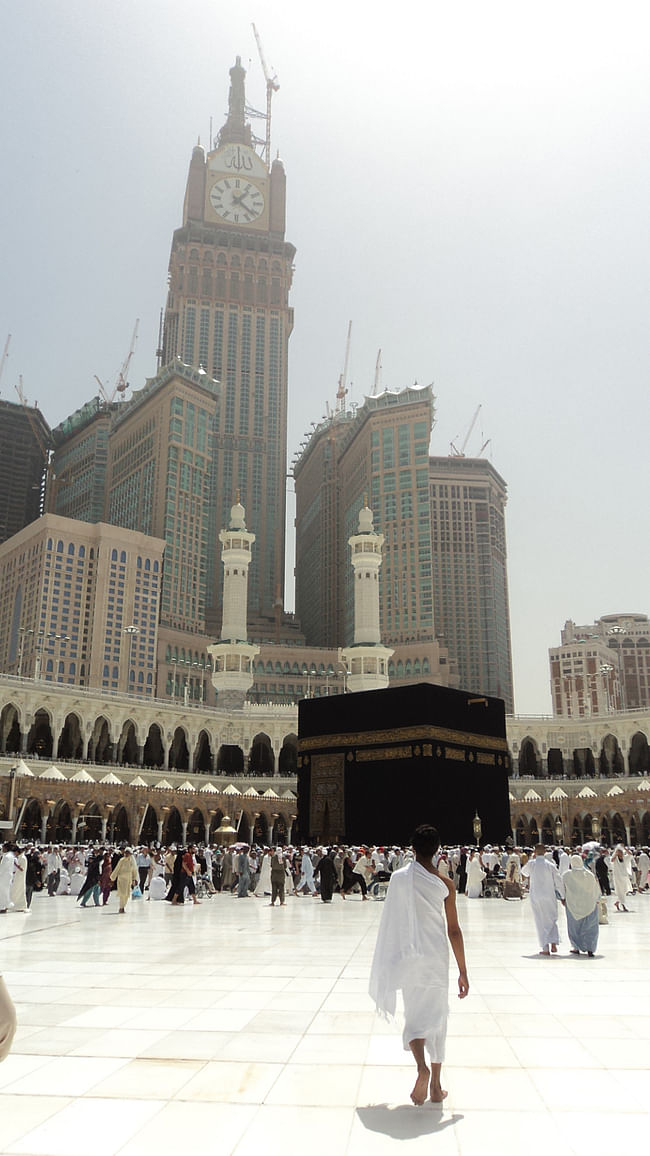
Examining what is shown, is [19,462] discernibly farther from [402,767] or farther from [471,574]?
[402,767]

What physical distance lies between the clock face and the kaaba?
96.5 m

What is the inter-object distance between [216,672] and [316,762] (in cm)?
2793

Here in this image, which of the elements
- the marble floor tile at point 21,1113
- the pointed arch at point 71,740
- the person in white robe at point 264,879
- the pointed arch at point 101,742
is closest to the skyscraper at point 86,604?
the pointed arch at point 71,740

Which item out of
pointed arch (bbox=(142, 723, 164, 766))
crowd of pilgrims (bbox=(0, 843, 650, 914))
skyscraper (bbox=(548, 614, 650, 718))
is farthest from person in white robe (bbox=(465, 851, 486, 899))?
skyscraper (bbox=(548, 614, 650, 718))

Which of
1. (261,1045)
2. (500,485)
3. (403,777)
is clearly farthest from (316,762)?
(500,485)

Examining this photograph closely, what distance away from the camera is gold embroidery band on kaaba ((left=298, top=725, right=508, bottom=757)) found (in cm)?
2995

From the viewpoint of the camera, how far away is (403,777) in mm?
29938

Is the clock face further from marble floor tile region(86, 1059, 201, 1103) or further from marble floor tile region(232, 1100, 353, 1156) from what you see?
marble floor tile region(232, 1100, 353, 1156)

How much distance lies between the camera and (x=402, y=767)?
30109 mm

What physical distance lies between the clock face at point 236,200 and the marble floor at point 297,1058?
116187mm

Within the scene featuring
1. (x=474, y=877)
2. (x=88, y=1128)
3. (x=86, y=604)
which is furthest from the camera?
(x=86, y=604)

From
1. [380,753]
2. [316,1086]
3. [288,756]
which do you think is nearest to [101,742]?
[288,756]

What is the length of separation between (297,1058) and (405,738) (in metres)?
25.8

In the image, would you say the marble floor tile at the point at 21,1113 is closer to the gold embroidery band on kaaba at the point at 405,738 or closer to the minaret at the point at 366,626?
the gold embroidery band on kaaba at the point at 405,738
